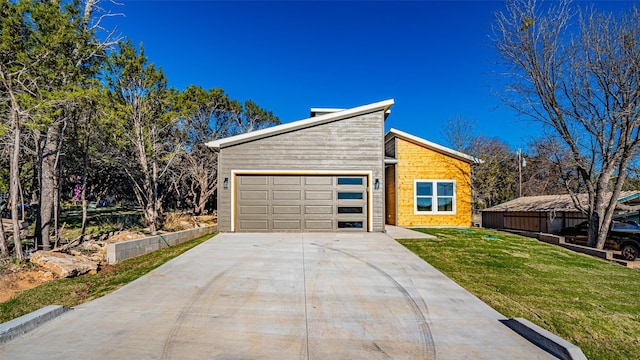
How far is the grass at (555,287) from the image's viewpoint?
3768 millimetres

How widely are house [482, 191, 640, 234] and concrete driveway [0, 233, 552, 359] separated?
12130 millimetres

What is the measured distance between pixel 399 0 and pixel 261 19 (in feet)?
22.8

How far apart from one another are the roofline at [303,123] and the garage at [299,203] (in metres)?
1.31

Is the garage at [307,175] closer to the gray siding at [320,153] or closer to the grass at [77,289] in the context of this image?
the gray siding at [320,153]

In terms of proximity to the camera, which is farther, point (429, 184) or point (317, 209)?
point (429, 184)

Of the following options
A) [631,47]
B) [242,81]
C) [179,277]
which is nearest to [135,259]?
[179,277]

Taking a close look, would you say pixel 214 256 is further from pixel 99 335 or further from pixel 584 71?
pixel 584 71

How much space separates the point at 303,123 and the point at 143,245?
6205 mm

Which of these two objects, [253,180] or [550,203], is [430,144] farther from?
[253,180]

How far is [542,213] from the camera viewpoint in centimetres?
1487

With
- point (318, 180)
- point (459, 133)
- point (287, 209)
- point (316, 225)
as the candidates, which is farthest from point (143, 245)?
point (459, 133)

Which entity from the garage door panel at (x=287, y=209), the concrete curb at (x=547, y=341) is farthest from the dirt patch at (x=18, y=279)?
the concrete curb at (x=547, y=341)

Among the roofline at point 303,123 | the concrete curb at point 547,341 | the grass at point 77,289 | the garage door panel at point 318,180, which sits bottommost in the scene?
the concrete curb at point 547,341

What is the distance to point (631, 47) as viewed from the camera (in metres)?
9.55
